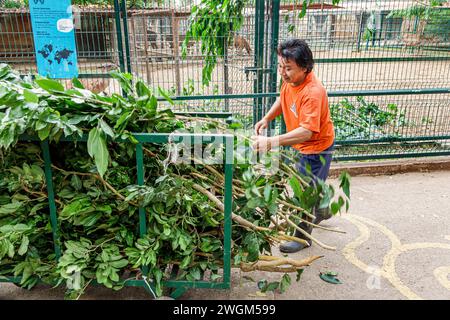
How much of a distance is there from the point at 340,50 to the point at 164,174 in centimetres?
326

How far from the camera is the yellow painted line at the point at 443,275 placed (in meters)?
2.98

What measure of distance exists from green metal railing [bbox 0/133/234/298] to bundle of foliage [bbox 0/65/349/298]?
Answer: 0.12 feet

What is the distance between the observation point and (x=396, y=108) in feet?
17.6

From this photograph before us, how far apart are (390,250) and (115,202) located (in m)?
2.40

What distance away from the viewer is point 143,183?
2324 millimetres

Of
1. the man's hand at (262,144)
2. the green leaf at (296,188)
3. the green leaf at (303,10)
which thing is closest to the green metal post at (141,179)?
the man's hand at (262,144)

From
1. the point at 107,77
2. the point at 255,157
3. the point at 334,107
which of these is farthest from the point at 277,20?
the point at 255,157

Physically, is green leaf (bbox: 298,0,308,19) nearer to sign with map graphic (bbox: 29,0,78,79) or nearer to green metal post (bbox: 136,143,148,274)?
sign with map graphic (bbox: 29,0,78,79)

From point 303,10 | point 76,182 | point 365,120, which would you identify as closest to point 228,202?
point 76,182

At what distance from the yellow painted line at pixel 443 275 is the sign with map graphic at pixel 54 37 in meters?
3.80

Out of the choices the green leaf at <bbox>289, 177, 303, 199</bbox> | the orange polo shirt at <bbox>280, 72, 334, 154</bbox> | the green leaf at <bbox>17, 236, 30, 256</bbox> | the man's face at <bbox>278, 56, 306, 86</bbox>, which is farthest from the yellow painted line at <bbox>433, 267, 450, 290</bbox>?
the green leaf at <bbox>17, 236, 30, 256</bbox>

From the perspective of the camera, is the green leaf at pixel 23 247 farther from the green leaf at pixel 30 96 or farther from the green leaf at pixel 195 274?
the green leaf at pixel 195 274

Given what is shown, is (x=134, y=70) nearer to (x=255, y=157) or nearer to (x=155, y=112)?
(x=155, y=112)

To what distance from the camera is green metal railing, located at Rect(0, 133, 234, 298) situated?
2.21 m
